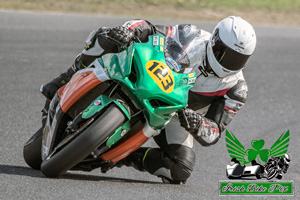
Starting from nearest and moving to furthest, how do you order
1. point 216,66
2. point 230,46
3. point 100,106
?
point 100,106
point 230,46
point 216,66

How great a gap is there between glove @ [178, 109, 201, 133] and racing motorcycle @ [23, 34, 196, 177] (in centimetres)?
10

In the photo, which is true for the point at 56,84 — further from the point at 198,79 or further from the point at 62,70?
the point at 62,70

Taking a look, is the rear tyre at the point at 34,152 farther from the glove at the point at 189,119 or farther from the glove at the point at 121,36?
the glove at the point at 189,119

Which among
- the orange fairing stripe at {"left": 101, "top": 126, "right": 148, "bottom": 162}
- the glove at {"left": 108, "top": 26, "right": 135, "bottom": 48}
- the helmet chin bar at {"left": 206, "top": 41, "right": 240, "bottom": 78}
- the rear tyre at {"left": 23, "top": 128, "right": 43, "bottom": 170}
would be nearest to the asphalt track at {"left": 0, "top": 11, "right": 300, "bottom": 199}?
the rear tyre at {"left": 23, "top": 128, "right": 43, "bottom": 170}

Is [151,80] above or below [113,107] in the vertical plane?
above

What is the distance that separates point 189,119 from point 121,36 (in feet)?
2.69

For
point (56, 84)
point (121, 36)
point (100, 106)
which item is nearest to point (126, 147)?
point (100, 106)

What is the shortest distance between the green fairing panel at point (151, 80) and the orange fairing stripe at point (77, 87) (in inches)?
5.2

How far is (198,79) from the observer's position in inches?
216

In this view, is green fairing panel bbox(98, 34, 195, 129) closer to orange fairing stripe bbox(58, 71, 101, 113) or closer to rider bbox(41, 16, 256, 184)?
orange fairing stripe bbox(58, 71, 101, 113)

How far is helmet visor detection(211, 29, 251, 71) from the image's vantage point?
5.13m

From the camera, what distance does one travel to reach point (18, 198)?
414 cm

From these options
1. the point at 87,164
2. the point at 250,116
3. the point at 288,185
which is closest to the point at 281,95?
the point at 250,116

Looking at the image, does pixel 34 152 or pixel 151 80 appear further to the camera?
pixel 34 152
